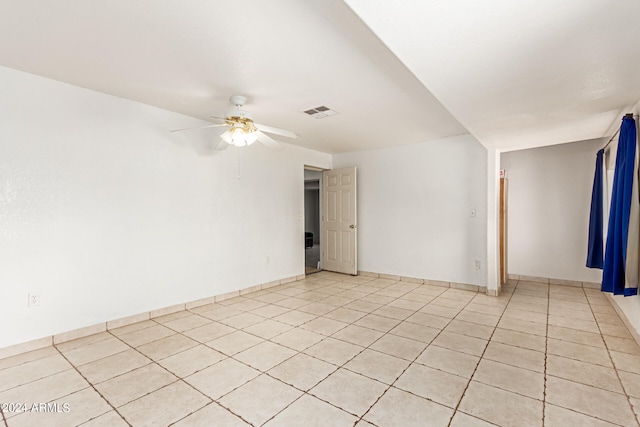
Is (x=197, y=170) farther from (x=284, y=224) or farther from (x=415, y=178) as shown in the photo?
(x=415, y=178)

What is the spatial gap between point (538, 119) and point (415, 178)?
7.39 feet

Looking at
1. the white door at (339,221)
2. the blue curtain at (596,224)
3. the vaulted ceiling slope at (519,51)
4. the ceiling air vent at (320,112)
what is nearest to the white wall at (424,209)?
the white door at (339,221)

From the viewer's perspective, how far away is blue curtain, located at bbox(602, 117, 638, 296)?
2643 millimetres

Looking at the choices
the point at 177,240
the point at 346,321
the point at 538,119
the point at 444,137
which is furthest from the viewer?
the point at 444,137

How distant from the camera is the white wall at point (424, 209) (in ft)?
15.4

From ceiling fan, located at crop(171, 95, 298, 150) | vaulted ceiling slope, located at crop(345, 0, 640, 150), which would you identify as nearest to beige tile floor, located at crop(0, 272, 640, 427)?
ceiling fan, located at crop(171, 95, 298, 150)

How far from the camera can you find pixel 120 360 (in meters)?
2.50

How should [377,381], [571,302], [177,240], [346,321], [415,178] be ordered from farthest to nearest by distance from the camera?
[415,178] → [571,302] → [177,240] → [346,321] → [377,381]

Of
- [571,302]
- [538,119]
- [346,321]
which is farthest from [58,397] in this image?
[571,302]

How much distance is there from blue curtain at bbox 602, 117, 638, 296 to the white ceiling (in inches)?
13.1

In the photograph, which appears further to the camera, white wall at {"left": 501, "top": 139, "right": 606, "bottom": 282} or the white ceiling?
white wall at {"left": 501, "top": 139, "right": 606, "bottom": 282}

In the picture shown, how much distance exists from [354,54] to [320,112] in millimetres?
1337

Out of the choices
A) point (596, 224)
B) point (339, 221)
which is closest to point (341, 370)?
point (339, 221)

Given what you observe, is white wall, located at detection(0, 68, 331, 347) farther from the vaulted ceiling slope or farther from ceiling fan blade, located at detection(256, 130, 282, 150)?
the vaulted ceiling slope
